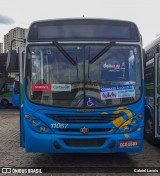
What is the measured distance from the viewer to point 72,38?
6984mm

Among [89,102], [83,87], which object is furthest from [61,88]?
[89,102]

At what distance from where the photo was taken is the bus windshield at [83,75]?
6.75m

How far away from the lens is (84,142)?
6.59 metres

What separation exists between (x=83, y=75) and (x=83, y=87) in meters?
0.24

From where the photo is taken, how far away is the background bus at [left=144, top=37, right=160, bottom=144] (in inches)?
321

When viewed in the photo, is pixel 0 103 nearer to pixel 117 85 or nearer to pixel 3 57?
pixel 3 57

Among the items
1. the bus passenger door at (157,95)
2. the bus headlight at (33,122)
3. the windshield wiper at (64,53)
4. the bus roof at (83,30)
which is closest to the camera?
the bus headlight at (33,122)

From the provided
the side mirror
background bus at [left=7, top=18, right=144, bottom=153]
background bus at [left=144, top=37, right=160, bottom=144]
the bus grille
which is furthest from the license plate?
the side mirror

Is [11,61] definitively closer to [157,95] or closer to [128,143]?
[128,143]

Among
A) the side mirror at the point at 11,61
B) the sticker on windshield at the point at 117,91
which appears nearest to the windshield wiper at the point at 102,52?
the sticker on windshield at the point at 117,91

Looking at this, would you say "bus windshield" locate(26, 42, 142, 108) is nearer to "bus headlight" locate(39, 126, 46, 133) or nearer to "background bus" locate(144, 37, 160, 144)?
"bus headlight" locate(39, 126, 46, 133)

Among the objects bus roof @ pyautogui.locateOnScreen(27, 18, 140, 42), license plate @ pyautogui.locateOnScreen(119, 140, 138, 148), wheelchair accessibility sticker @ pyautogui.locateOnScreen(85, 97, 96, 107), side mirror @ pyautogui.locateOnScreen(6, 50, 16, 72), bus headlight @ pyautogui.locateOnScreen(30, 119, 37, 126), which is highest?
bus roof @ pyautogui.locateOnScreen(27, 18, 140, 42)

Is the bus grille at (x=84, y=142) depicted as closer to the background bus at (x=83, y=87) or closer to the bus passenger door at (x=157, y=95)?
the background bus at (x=83, y=87)

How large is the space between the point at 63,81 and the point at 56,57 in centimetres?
51
